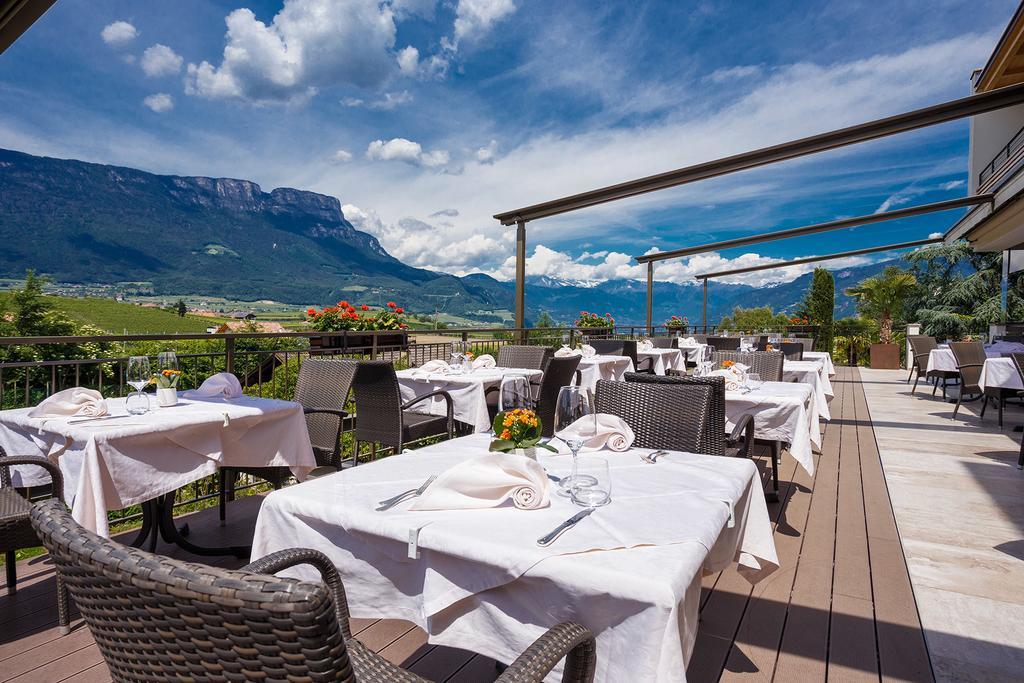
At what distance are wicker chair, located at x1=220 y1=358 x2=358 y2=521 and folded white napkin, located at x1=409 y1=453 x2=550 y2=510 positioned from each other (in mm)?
1958

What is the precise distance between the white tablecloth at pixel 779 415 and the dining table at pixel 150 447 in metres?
2.46

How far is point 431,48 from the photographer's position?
128 ft

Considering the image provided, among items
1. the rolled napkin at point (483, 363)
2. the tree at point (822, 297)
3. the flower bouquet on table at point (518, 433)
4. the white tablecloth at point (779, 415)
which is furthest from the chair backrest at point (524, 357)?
the tree at point (822, 297)

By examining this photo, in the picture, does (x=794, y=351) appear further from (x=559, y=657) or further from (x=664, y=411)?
(x=559, y=657)

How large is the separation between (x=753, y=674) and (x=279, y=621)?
1.80 metres

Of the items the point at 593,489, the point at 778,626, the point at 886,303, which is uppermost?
the point at 886,303

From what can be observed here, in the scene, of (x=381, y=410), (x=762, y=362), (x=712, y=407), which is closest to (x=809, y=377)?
(x=762, y=362)

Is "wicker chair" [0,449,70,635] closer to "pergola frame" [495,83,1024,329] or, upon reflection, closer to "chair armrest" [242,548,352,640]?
"chair armrest" [242,548,352,640]

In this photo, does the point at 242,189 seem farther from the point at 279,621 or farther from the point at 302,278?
the point at 279,621

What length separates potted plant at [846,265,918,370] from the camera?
13211 millimetres

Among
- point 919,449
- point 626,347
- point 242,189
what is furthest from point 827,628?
point 242,189

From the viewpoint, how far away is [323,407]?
315 cm

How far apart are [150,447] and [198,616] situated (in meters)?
1.90

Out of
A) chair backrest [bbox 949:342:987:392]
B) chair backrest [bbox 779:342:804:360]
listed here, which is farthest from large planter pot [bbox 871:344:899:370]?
chair backrest [bbox 779:342:804:360]
